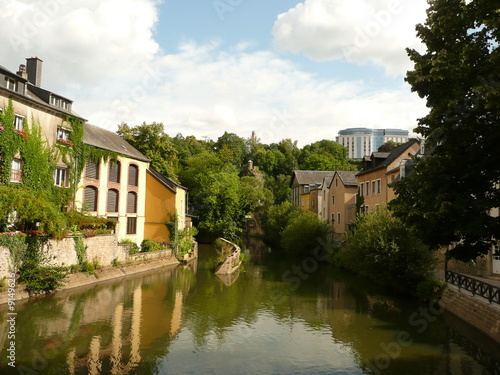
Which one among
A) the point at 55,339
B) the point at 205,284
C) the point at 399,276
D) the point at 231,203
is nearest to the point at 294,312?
the point at 399,276

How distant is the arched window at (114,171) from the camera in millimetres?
32844

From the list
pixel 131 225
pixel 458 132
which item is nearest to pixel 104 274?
pixel 131 225

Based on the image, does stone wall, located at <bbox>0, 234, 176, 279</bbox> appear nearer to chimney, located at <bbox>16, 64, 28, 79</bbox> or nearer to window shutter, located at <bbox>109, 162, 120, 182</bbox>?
window shutter, located at <bbox>109, 162, 120, 182</bbox>

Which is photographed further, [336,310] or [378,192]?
[378,192]

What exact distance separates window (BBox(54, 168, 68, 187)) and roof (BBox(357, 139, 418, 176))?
25.9m

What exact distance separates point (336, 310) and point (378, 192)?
17604mm

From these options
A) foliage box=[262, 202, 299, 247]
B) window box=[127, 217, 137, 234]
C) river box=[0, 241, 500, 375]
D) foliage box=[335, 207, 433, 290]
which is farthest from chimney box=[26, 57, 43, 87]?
foliage box=[262, 202, 299, 247]

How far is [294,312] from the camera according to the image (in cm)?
1964

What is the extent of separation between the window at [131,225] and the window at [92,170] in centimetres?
551

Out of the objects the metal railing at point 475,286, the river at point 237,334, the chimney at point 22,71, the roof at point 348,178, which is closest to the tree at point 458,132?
the metal railing at point 475,286

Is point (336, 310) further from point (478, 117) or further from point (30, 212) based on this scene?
point (30, 212)

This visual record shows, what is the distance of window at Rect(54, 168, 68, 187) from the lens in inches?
1093

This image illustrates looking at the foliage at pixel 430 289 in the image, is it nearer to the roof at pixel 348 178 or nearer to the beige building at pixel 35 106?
the roof at pixel 348 178

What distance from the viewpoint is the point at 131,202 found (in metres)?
35.4
